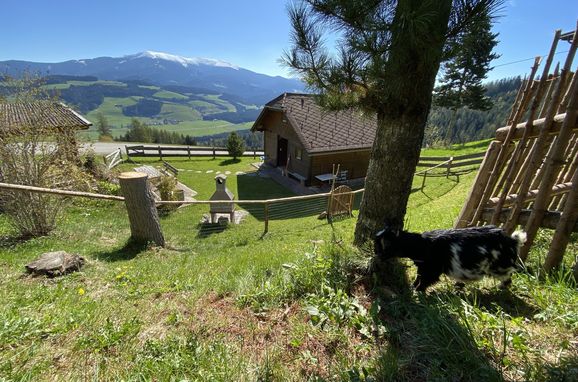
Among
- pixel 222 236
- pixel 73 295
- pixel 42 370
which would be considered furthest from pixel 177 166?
pixel 42 370

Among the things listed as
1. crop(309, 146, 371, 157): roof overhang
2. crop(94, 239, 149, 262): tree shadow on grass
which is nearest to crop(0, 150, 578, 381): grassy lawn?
crop(94, 239, 149, 262): tree shadow on grass

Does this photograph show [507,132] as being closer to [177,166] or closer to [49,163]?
[49,163]

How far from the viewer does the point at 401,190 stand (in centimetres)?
342

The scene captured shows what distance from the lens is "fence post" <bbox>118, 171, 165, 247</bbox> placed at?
6609 millimetres

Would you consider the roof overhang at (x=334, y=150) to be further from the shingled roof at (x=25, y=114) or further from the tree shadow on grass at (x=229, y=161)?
the shingled roof at (x=25, y=114)

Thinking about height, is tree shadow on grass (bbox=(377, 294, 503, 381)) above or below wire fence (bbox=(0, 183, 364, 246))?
above

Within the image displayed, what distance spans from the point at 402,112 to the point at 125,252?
271 inches

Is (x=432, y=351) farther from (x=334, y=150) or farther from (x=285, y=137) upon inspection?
(x=285, y=137)

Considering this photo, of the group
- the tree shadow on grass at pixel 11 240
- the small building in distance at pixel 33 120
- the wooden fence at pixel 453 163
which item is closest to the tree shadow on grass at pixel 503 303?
the tree shadow on grass at pixel 11 240

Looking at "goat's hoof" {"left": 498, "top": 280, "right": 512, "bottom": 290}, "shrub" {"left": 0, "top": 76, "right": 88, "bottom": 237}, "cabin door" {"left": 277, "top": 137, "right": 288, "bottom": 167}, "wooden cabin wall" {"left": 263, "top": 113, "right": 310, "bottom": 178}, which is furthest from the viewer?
"cabin door" {"left": 277, "top": 137, "right": 288, "bottom": 167}

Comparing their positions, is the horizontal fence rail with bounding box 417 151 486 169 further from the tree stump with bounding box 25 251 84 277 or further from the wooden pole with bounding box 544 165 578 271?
the tree stump with bounding box 25 251 84 277

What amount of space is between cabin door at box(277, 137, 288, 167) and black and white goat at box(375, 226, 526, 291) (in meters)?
20.9

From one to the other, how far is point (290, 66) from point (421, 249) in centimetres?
288

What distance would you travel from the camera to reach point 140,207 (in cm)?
680
